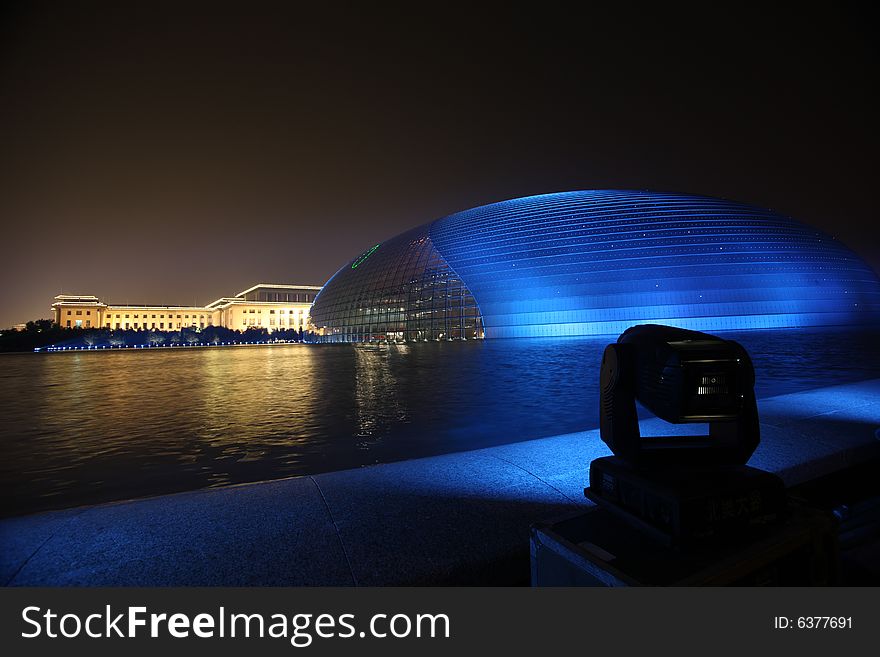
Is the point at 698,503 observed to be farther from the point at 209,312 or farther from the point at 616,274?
the point at 209,312

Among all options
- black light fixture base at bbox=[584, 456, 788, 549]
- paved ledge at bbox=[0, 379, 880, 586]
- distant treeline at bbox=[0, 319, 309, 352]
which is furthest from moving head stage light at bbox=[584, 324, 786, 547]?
distant treeline at bbox=[0, 319, 309, 352]

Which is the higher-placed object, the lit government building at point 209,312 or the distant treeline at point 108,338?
the lit government building at point 209,312

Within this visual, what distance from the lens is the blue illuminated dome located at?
43.3 m

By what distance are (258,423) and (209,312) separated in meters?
136

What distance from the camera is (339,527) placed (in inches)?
99.9

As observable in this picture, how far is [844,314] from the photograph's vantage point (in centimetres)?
4647

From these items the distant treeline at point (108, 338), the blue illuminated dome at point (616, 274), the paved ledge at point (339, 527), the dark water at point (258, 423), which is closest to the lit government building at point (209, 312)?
the distant treeline at point (108, 338)

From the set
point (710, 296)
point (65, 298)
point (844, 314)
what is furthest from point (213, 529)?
point (65, 298)

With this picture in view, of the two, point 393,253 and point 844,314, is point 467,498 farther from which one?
point 844,314

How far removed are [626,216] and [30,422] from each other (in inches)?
1992

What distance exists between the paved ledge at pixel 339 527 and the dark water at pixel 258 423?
217cm

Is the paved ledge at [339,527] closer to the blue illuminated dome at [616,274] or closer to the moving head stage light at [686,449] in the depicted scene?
the moving head stage light at [686,449]

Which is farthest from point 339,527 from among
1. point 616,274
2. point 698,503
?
point 616,274

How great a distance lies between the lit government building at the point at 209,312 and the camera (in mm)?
107000
